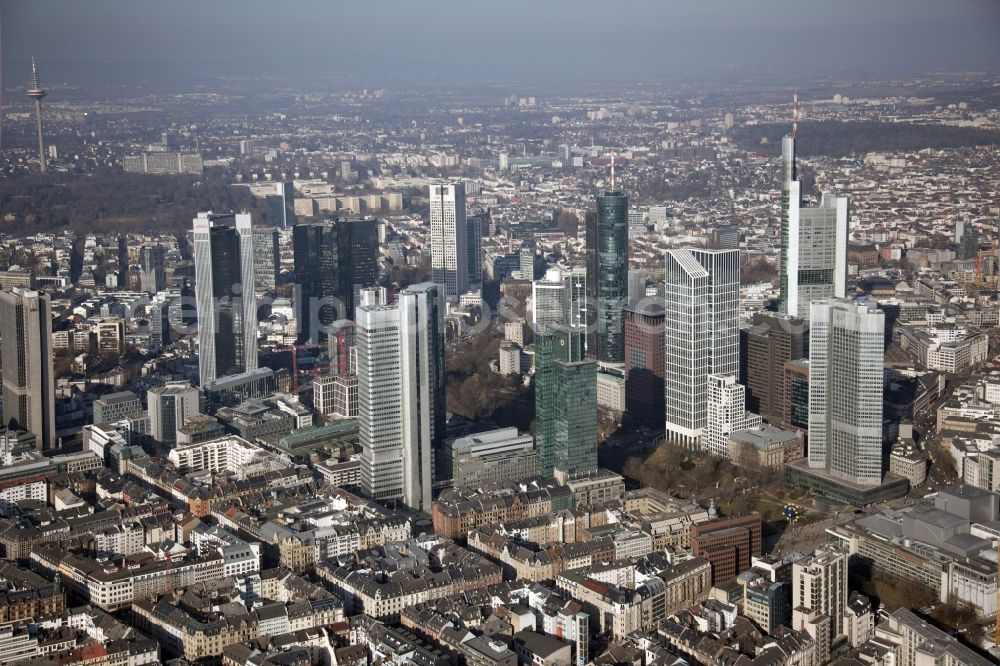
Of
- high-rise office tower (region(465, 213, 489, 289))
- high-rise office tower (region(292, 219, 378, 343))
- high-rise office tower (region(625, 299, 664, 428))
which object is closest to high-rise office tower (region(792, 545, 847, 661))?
high-rise office tower (region(625, 299, 664, 428))

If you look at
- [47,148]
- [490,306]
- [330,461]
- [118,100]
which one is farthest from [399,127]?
[330,461]

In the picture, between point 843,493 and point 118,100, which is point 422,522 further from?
point 118,100

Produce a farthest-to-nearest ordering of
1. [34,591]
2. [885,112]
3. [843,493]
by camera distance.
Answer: [885,112]
[843,493]
[34,591]

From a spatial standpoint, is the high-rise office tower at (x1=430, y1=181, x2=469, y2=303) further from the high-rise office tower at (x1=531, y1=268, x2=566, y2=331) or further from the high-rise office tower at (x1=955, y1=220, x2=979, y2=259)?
the high-rise office tower at (x1=955, y1=220, x2=979, y2=259)

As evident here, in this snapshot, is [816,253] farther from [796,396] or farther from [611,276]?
[796,396]

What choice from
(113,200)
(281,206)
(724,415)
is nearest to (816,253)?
(724,415)

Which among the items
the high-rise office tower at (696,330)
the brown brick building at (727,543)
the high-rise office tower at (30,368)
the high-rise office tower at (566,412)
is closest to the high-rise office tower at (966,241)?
the high-rise office tower at (696,330)
